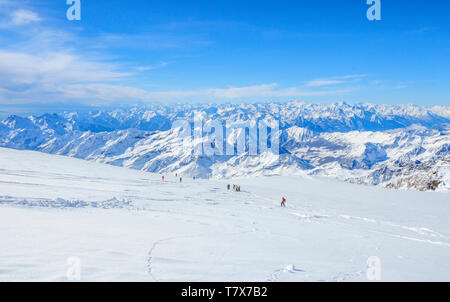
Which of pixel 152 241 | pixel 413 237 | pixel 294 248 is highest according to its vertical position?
pixel 152 241

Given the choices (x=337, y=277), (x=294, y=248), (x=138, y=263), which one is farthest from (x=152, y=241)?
(x=337, y=277)

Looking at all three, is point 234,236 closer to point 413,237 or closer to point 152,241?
point 152,241
